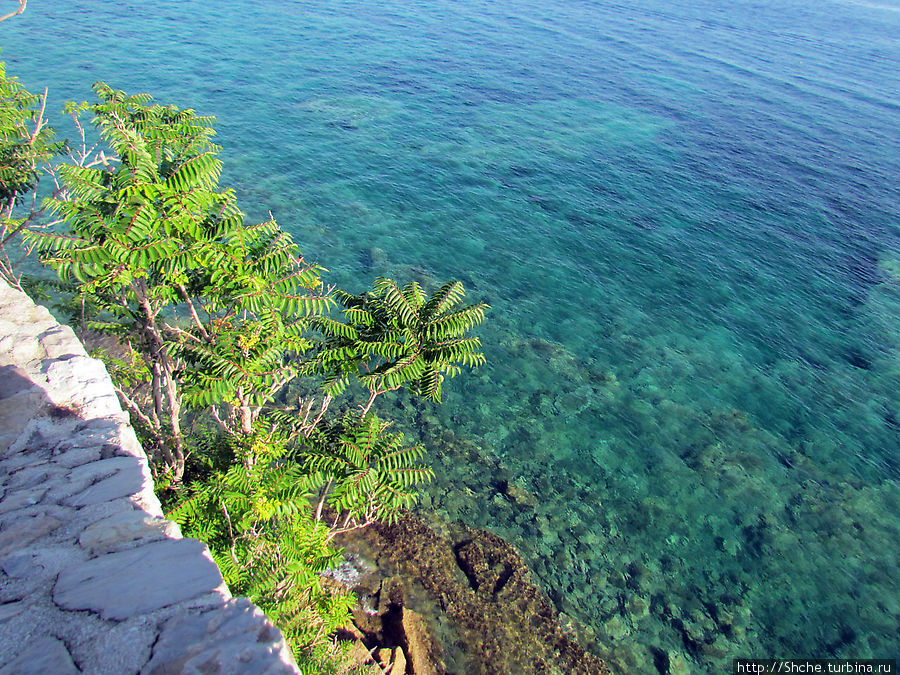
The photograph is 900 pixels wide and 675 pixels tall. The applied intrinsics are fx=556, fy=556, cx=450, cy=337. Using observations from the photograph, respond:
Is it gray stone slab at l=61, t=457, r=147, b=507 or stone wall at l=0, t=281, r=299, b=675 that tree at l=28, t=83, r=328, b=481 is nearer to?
stone wall at l=0, t=281, r=299, b=675

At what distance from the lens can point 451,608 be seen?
13.8m

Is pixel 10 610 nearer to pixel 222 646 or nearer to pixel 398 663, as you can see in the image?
pixel 222 646

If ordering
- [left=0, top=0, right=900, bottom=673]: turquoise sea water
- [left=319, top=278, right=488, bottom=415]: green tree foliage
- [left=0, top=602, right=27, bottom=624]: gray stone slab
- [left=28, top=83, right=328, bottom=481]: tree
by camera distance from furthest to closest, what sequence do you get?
1. [left=0, top=0, right=900, bottom=673]: turquoise sea water
2. [left=319, top=278, right=488, bottom=415]: green tree foliage
3. [left=28, top=83, right=328, bottom=481]: tree
4. [left=0, top=602, right=27, bottom=624]: gray stone slab

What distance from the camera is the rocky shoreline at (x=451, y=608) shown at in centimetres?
1279

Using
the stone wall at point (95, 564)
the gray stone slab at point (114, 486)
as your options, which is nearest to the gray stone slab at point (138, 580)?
the stone wall at point (95, 564)

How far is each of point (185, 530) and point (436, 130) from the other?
39506 millimetres

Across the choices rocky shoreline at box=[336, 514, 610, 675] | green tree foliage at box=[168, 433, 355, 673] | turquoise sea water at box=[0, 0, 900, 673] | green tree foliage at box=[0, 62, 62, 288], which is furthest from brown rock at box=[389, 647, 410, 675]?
green tree foliage at box=[0, 62, 62, 288]

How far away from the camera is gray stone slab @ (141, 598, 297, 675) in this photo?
3838 millimetres

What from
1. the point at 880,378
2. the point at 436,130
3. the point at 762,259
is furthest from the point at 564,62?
the point at 880,378

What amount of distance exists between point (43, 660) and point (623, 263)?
97.3ft

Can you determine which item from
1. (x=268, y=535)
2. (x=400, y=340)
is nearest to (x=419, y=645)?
(x=268, y=535)

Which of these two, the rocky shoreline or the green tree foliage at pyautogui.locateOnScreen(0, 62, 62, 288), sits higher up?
the green tree foliage at pyautogui.locateOnScreen(0, 62, 62, 288)

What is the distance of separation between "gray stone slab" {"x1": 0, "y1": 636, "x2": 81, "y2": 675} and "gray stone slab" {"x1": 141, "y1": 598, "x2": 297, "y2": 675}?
528 millimetres

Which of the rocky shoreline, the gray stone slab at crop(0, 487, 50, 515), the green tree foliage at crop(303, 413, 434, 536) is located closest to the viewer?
the gray stone slab at crop(0, 487, 50, 515)
